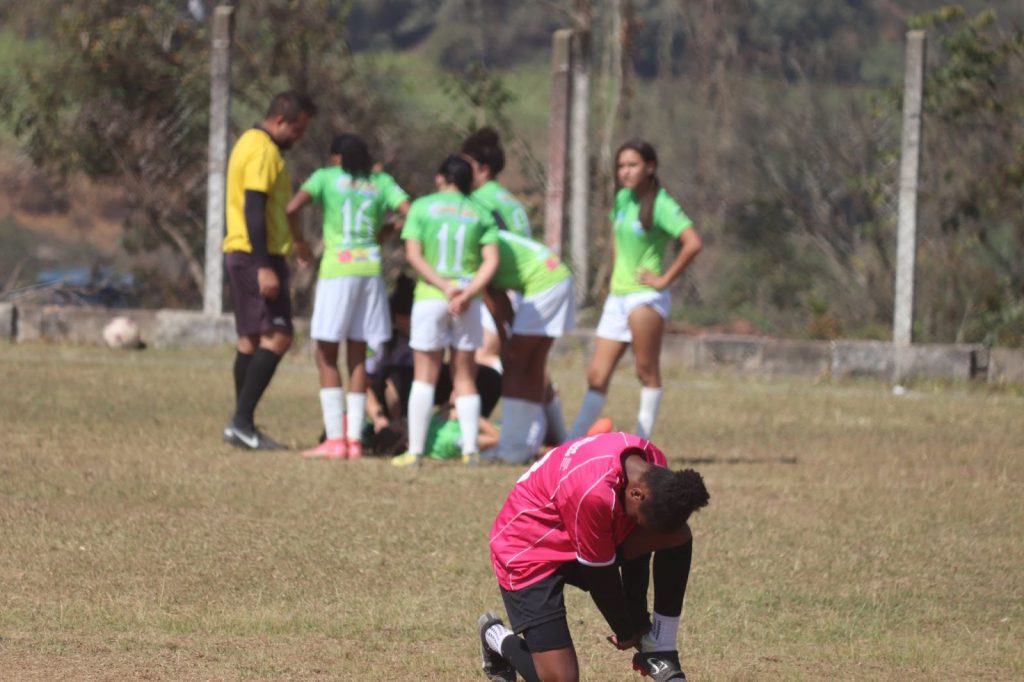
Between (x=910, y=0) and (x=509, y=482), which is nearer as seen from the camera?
(x=509, y=482)

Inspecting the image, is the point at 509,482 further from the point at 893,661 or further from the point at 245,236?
the point at 893,661

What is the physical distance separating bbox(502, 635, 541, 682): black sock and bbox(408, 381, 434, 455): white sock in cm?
418

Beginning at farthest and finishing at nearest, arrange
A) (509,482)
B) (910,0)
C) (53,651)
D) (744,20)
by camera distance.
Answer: (744,20) → (910,0) → (509,482) → (53,651)

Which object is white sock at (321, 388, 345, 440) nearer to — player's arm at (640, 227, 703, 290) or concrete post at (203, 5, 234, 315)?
player's arm at (640, 227, 703, 290)

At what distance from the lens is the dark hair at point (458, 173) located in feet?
31.8

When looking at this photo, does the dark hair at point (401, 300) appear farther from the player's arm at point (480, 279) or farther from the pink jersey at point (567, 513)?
the pink jersey at point (567, 513)

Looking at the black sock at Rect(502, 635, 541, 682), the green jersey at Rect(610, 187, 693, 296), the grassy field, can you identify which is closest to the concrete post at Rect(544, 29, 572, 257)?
the grassy field

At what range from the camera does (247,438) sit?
988 centimetres

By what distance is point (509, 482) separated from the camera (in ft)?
29.8

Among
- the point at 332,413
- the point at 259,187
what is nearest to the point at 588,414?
the point at 332,413

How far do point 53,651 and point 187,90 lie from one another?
12053 mm

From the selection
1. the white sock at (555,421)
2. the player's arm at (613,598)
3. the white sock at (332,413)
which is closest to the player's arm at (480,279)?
the white sock at (332,413)

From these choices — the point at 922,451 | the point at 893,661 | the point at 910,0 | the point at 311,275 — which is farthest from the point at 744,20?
the point at 893,661

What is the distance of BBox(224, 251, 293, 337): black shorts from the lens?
9852 mm
